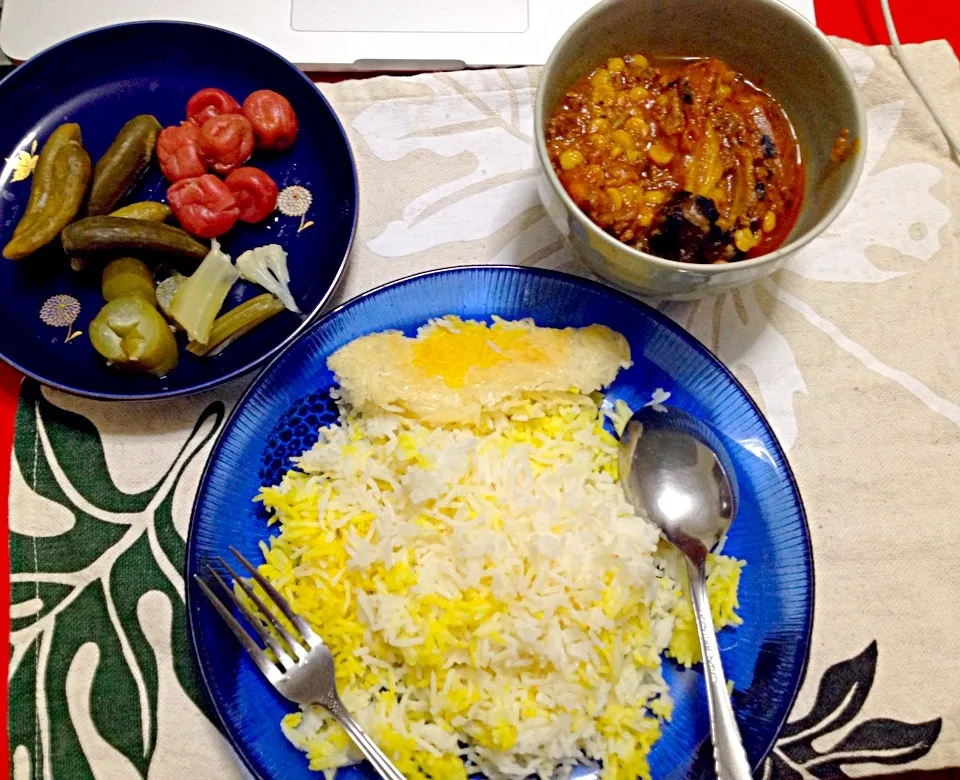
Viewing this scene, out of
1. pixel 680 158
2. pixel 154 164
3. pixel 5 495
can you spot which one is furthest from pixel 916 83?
pixel 5 495

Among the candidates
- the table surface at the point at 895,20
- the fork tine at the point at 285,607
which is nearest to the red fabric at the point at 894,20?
the table surface at the point at 895,20

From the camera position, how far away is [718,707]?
1371 mm

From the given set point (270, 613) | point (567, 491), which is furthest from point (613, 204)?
point (270, 613)

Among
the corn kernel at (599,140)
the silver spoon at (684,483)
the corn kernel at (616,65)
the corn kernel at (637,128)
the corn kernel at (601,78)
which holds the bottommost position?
the silver spoon at (684,483)

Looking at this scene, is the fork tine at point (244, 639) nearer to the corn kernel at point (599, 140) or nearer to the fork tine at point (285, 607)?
the fork tine at point (285, 607)

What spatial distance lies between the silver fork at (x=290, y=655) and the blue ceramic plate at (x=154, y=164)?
437 mm

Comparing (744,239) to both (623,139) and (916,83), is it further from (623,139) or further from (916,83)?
(916,83)

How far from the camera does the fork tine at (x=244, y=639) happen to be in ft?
4.56

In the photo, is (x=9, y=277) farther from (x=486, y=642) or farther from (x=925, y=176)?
(x=925, y=176)

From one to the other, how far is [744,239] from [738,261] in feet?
0.16

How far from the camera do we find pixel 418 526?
1.47 metres

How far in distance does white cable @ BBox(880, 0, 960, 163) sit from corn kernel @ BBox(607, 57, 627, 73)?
2.65 ft

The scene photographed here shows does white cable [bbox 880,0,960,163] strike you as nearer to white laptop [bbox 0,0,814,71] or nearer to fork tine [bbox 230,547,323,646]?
white laptop [bbox 0,0,814,71]

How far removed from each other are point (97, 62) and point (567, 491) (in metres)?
1.46
